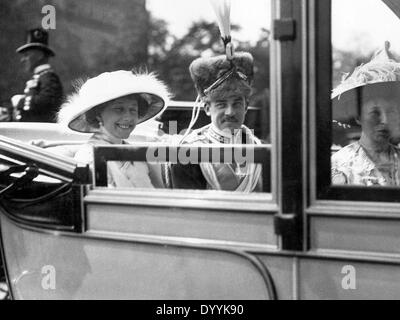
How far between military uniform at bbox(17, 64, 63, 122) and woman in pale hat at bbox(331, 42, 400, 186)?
1.59m

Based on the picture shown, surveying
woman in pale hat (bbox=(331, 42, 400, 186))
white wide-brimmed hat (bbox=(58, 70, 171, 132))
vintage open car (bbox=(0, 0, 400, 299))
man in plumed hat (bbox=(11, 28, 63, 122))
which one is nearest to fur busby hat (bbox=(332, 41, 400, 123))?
woman in pale hat (bbox=(331, 42, 400, 186))

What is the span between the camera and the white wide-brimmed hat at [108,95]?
2.16m

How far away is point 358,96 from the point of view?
2166 millimetres

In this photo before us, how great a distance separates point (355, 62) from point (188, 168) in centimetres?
109

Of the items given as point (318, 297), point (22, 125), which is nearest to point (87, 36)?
point (22, 125)

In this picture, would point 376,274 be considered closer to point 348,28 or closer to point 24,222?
point 348,28

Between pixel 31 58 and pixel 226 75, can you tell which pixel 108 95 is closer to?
pixel 226 75

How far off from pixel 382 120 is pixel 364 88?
0.58 ft

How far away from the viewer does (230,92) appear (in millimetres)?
2191
